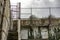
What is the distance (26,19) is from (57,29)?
2.17 metres

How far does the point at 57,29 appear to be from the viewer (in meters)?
12.7

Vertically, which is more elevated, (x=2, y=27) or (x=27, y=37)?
(x=2, y=27)

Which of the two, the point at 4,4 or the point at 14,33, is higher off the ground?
the point at 4,4

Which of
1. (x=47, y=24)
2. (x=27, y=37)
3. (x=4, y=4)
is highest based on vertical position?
(x=4, y=4)

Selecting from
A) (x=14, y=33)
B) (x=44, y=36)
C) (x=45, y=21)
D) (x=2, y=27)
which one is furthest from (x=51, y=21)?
(x=2, y=27)

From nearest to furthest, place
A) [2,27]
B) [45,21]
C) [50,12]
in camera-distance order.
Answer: [2,27], [45,21], [50,12]

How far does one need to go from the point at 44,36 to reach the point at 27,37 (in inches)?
42.0

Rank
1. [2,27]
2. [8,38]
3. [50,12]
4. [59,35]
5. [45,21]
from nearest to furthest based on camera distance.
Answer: [2,27] < [8,38] < [59,35] < [45,21] < [50,12]

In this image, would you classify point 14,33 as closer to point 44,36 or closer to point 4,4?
point 4,4

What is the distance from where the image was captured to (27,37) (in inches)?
493

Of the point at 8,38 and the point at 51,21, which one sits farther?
the point at 51,21

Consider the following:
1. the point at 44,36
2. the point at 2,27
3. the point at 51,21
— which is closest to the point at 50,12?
the point at 51,21

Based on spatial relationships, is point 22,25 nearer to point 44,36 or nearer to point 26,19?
point 26,19

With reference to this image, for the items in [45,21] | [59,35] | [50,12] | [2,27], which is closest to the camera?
[2,27]
